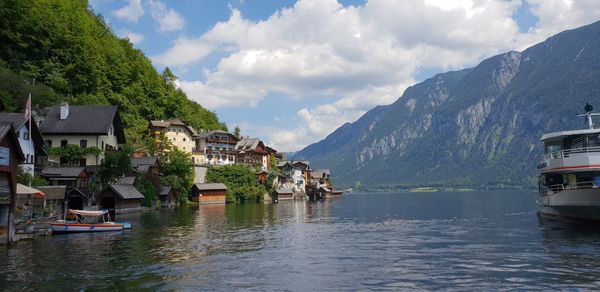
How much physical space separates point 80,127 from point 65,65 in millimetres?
30067

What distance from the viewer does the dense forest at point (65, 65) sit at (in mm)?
80463

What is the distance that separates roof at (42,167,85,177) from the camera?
214 ft

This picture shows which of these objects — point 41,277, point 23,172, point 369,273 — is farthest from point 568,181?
point 23,172

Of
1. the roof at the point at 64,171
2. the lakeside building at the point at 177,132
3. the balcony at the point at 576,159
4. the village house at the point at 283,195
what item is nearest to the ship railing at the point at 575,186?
the balcony at the point at 576,159

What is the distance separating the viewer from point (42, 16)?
304 feet

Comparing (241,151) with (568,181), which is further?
(241,151)

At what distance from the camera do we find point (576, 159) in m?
44.5

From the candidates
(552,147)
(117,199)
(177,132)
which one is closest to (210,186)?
(177,132)

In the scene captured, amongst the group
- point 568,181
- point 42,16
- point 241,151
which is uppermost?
point 42,16

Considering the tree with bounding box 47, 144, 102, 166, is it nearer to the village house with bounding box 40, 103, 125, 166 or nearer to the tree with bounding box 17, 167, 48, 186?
the village house with bounding box 40, 103, 125, 166

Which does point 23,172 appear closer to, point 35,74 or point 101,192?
point 101,192

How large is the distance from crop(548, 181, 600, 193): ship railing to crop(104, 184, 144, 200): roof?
2394 inches

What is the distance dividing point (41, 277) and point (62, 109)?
5674cm

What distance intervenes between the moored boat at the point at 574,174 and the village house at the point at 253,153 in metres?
104
